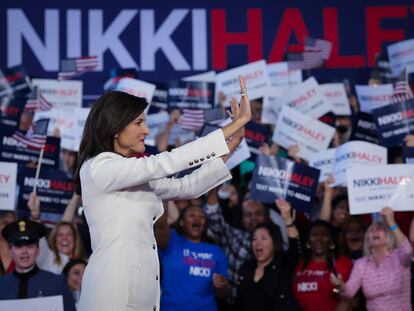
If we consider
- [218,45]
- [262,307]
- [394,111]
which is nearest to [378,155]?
[394,111]

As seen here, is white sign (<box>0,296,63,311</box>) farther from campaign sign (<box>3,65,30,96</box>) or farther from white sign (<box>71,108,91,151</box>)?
campaign sign (<box>3,65,30,96</box>)

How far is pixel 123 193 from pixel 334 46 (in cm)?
640

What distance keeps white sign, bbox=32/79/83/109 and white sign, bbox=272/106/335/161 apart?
6.37ft

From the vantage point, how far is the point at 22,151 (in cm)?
624

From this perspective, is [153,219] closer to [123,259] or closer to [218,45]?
[123,259]

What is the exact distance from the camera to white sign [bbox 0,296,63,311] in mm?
4508

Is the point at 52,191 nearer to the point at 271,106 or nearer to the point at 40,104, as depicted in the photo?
the point at 40,104

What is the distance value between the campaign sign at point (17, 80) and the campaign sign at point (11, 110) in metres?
0.25

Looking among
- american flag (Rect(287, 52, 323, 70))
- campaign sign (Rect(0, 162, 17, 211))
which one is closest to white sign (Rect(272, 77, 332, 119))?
american flag (Rect(287, 52, 323, 70))

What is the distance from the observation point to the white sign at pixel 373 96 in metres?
7.18

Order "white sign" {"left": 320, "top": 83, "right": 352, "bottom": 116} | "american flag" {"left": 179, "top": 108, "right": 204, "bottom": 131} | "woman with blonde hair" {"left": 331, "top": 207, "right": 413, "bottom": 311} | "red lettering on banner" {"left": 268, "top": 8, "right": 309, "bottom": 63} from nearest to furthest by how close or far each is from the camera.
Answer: "woman with blonde hair" {"left": 331, "top": 207, "right": 413, "bottom": 311} < "american flag" {"left": 179, "top": 108, "right": 204, "bottom": 131} < "white sign" {"left": 320, "top": 83, "right": 352, "bottom": 116} < "red lettering on banner" {"left": 268, "top": 8, "right": 309, "bottom": 63}

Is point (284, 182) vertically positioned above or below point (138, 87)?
below

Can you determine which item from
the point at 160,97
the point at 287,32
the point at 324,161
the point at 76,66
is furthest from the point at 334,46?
the point at 324,161

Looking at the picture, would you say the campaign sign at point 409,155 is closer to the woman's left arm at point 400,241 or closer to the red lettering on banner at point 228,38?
the woman's left arm at point 400,241
